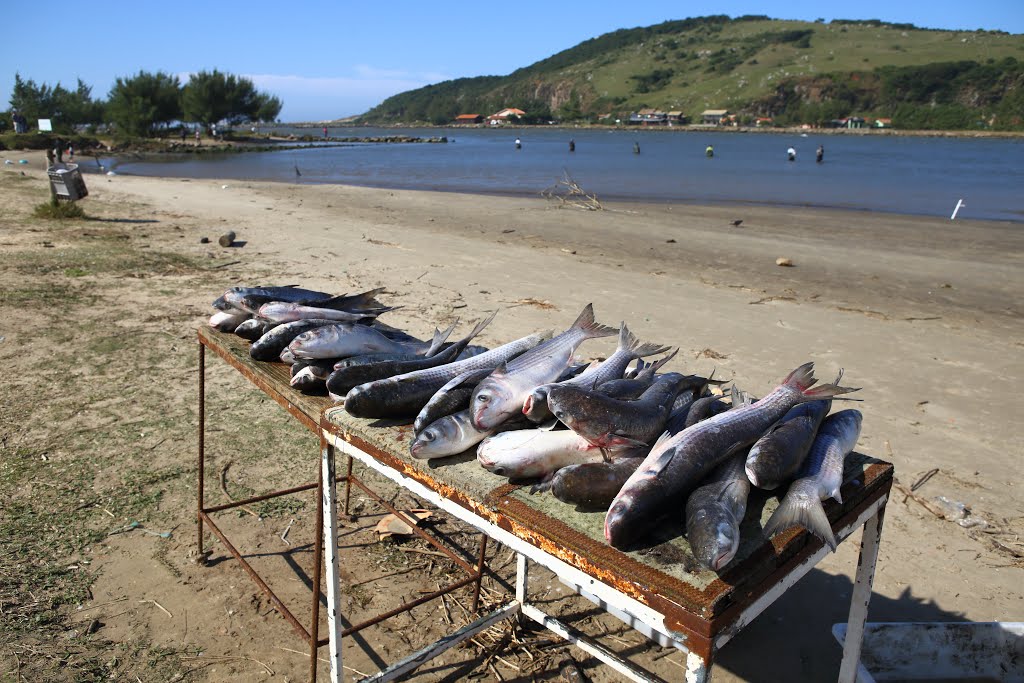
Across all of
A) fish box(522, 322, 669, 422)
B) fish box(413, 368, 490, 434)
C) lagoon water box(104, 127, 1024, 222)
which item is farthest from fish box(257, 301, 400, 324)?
lagoon water box(104, 127, 1024, 222)

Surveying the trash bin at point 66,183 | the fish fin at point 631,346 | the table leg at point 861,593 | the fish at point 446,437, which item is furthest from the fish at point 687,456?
the trash bin at point 66,183

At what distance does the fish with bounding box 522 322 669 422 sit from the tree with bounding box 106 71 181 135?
9137 centimetres

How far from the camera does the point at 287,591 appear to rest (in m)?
4.11

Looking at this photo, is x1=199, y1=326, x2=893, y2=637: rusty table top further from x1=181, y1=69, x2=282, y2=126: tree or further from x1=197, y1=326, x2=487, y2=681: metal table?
x1=181, y1=69, x2=282, y2=126: tree

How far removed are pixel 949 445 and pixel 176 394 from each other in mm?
7287

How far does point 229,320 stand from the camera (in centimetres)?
405

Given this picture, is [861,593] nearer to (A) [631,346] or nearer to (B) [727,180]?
(A) [631,346]

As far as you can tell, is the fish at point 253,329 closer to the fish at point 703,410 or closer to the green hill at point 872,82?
the fish at point 703,410

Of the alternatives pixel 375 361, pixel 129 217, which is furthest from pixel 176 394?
pixel 129 217

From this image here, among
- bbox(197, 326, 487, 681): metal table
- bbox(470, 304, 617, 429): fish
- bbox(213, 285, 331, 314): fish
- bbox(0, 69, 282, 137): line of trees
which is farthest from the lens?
bbox(0, 69, 282, 137): line of trees

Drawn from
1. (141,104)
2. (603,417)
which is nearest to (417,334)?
(603,417)

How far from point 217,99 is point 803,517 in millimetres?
107219

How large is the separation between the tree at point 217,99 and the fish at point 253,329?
100 m

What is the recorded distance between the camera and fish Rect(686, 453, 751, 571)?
1723 mm
